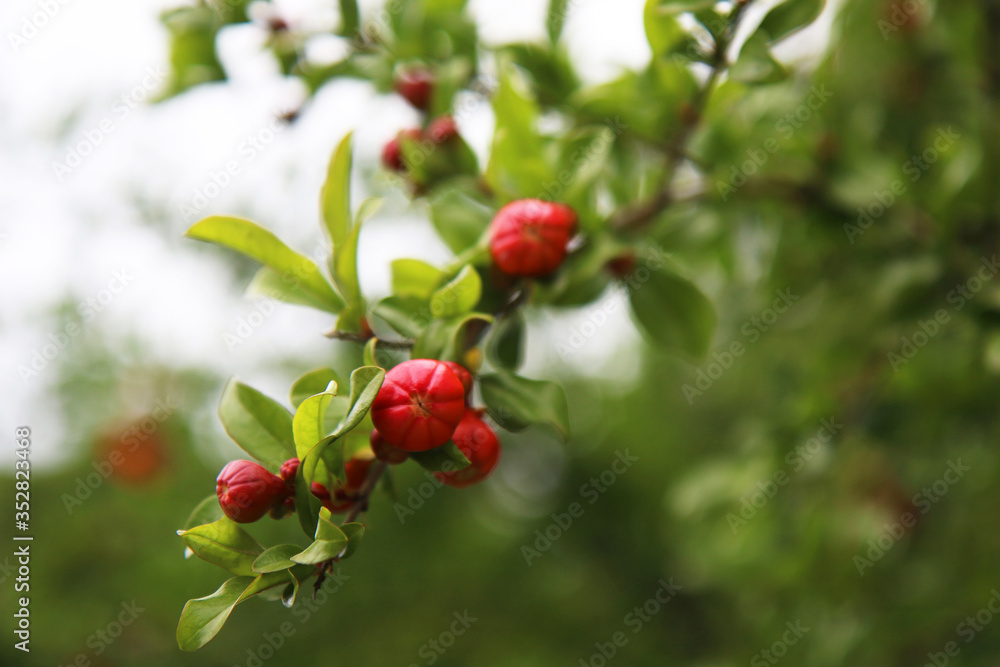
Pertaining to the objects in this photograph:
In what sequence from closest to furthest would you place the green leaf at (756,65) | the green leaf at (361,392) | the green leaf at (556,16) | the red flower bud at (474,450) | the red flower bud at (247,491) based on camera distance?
the green leaf at (361,392) < the red flower bud at (247,491) < the red flower bud at (474,450) < the green leaf at (756,65) < the green leaf at (556,16)

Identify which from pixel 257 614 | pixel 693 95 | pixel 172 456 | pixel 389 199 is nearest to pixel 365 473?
pixel 693 95

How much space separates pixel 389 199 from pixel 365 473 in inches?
99.8

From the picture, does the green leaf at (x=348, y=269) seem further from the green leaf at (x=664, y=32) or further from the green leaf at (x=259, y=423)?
the green leaf at (x=664, y=32)

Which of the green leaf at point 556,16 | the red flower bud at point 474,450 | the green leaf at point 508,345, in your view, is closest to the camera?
the red flower bud at point 474,450

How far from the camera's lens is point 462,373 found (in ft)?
3.02

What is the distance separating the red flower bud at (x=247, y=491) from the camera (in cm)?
82

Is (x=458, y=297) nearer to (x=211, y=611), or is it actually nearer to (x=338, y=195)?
(x=338, y=195)

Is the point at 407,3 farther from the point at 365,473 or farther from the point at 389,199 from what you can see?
the point at 389,199

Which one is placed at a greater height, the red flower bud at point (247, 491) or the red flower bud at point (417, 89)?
the red flower bud at point (417, 89)

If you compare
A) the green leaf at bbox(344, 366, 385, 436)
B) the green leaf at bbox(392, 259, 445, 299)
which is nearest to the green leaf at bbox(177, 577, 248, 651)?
the green leaf at bbox(344, 366, 385, 436)

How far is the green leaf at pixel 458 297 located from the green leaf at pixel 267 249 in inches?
7.0

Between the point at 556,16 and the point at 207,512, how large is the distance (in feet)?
3.98

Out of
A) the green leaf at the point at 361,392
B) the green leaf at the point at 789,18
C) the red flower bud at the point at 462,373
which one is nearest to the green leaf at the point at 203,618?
the green leaf at the point at 361,392

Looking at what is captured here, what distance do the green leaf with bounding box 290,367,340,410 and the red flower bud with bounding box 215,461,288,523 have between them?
0.42ft
